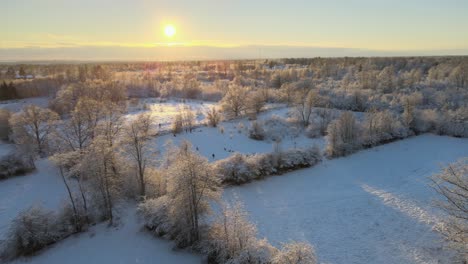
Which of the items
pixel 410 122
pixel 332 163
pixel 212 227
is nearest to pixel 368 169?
pixel 332 163

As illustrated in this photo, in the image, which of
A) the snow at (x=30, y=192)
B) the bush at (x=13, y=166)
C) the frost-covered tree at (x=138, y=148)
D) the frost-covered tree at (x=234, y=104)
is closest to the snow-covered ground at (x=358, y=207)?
the frost-covered tree at (x=138, y=148)

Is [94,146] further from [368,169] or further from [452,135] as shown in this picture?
[452,135]

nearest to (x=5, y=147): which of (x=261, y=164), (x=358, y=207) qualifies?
(x=261, y=164)

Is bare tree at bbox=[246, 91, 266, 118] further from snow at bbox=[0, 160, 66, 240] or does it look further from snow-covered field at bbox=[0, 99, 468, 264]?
snow at bbox=[0, 160, 66, 240]

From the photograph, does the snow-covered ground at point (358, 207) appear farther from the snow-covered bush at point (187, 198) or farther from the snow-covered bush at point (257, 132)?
the snow-covered bush at point (257, 132)

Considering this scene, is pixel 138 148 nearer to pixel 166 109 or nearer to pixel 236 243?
pixel 236 243

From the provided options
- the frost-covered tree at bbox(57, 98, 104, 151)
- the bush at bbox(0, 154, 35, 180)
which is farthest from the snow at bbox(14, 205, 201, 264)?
the bush at bbox(0, 154, 35, 180)
